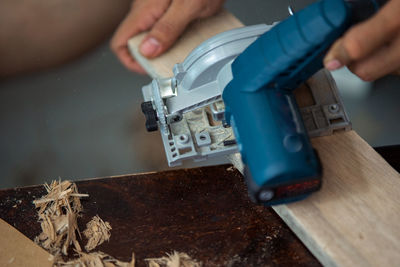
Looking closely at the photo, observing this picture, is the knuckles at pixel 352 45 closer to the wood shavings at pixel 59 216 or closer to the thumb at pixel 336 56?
the thumb at pixel 336 56

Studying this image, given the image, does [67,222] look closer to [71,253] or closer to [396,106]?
[71,253]

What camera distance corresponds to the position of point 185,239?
1117 mm

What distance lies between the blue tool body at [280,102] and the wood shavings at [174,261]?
0.24 m

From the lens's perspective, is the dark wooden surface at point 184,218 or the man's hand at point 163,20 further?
the man's hand at point 163,20

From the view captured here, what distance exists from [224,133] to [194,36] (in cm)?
38

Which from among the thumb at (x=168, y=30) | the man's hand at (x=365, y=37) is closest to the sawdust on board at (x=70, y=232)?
the thumb at (x=168, y=30)

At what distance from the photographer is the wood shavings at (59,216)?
1124 millimetres

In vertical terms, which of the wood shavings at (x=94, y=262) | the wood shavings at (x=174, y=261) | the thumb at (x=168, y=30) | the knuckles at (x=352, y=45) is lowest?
the wood shavings at (x=174, y=261)

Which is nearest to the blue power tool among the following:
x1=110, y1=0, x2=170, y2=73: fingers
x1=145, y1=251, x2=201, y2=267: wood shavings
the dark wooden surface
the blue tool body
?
the blue tool body

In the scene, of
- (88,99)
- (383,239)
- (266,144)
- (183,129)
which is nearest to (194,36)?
(183,129)

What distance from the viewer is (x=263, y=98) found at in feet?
3.15

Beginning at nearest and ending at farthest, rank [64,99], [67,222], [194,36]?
[67,222] < [194,36] < [64,99]

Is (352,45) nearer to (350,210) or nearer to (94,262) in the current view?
(350,210)

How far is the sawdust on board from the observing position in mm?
1087
